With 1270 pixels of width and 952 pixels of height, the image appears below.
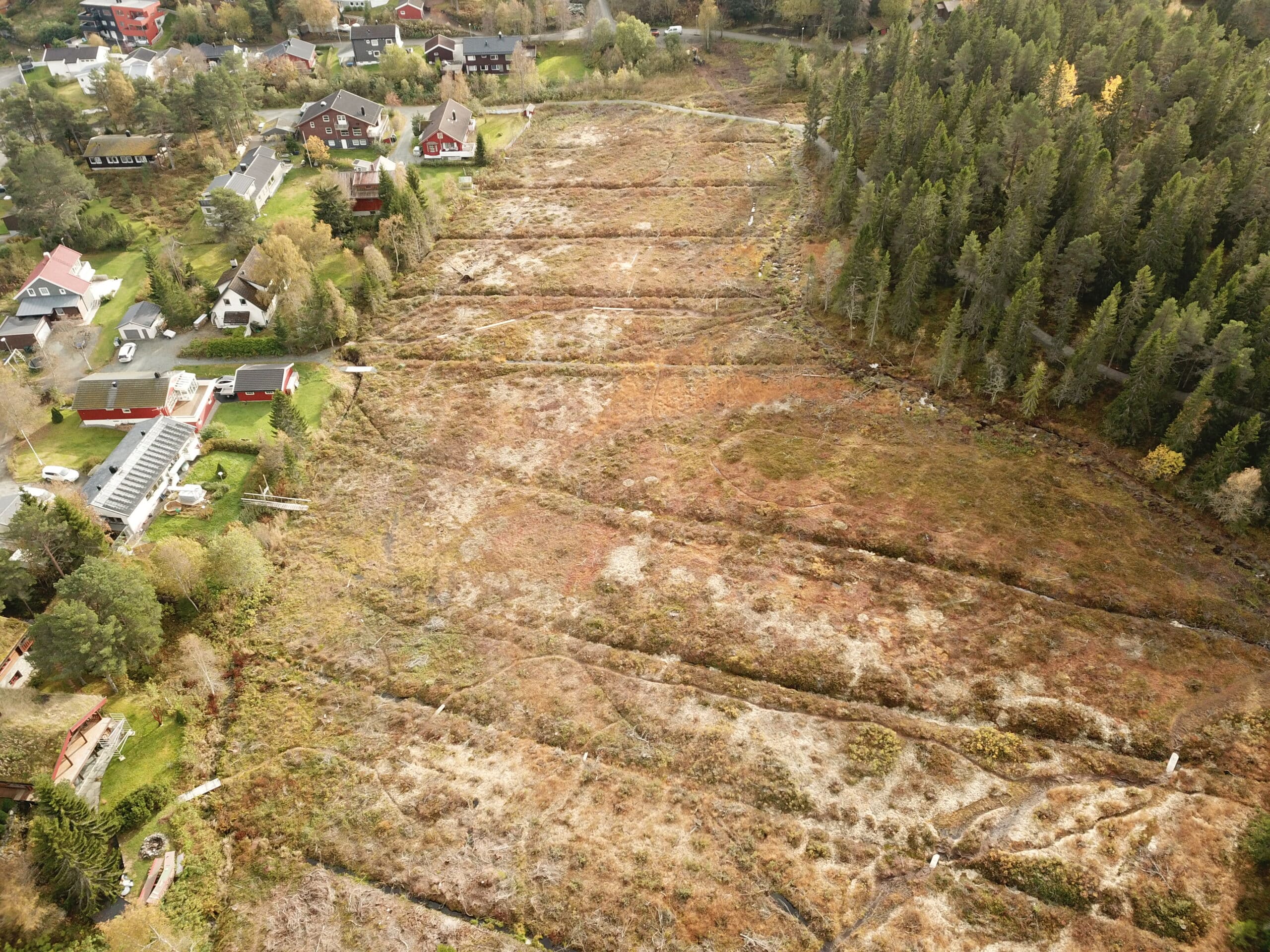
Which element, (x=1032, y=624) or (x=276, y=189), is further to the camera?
(x=276, y=189)

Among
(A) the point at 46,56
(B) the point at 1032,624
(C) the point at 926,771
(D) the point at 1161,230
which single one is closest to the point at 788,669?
(C) the point at 926,771

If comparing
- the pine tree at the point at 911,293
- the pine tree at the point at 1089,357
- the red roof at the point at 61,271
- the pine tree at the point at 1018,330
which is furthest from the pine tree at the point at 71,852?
the pine tree at the point at 1089,357

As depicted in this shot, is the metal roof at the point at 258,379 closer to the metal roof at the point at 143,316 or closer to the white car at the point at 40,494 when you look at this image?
→ the metal roof at the point at 143,316

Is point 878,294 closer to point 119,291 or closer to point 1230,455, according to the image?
point 1230,455

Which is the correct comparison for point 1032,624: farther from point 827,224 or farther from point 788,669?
point 827,224

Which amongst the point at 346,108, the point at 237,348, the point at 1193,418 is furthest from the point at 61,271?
the point at 1193,418

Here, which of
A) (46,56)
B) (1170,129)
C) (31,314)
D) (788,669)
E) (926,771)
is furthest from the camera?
(46,56)
